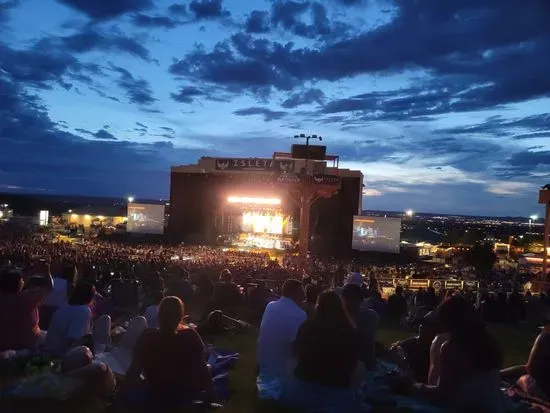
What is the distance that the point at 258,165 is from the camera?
35875mm

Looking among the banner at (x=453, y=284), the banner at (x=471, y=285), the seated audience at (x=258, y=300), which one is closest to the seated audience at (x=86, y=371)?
the seated audience at (x=258, y=300)

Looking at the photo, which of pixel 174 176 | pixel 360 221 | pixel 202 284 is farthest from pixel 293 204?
pixel 202 284

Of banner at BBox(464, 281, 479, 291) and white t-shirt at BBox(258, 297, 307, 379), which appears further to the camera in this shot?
banner at BBox(464, 281, 479, 291)

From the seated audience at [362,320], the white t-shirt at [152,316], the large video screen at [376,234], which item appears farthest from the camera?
the large video screen at [376,234]

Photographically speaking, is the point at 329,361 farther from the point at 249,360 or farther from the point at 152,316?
the point at 249,360

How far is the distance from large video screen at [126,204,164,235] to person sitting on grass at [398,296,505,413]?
3421 centimetres

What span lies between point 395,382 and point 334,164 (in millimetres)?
34326

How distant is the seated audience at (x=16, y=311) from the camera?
16.8 feet

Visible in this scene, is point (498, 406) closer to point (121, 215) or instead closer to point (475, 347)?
point (475, 347)

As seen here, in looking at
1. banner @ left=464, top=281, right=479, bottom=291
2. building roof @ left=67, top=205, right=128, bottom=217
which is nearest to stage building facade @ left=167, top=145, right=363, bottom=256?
banner @ left=464, top=281, right=479, bottom=291

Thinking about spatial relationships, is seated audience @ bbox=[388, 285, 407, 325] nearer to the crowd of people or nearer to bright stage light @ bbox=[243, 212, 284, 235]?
the crowd of people

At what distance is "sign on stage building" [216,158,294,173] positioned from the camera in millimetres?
35875

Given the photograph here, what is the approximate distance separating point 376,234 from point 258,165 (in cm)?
902

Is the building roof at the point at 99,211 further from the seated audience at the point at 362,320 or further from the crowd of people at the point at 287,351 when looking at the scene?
the seated audience at the point at 362,320
